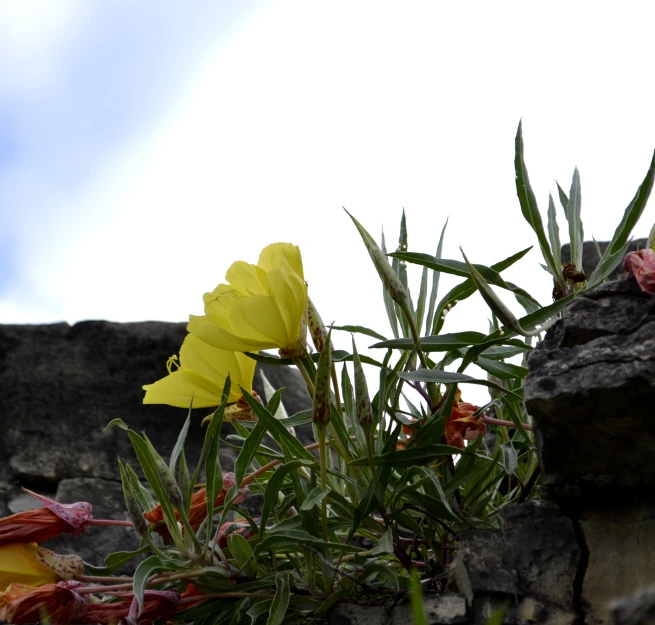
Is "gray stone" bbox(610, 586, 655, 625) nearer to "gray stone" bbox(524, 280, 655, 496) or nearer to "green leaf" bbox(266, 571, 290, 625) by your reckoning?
"gray stone" bbox(524, 280, 655, 496)

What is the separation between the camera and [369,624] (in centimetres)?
102

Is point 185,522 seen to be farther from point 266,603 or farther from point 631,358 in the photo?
point 631,358

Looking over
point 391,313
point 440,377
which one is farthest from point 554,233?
point 440,377

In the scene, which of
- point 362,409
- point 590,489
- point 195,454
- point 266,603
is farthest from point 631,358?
point 195,454

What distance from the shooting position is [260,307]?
101 cm

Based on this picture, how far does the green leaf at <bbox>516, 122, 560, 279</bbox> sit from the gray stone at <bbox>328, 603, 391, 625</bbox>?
0.52m

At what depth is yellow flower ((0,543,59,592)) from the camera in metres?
1.02

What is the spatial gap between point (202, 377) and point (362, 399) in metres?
0.31

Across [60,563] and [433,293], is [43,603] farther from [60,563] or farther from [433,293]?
[433,293]

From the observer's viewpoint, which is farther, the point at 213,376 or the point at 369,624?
the point at 213,376

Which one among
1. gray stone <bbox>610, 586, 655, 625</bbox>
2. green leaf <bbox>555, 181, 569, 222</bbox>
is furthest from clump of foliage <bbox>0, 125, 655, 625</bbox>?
gray stone <bbox>610, 586, 655, 625</bbox>

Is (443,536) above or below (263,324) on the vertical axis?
below

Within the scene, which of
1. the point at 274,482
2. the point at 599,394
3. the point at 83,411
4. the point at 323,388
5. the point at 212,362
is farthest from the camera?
the point at 83,411

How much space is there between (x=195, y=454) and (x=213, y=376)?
41.6 inches
